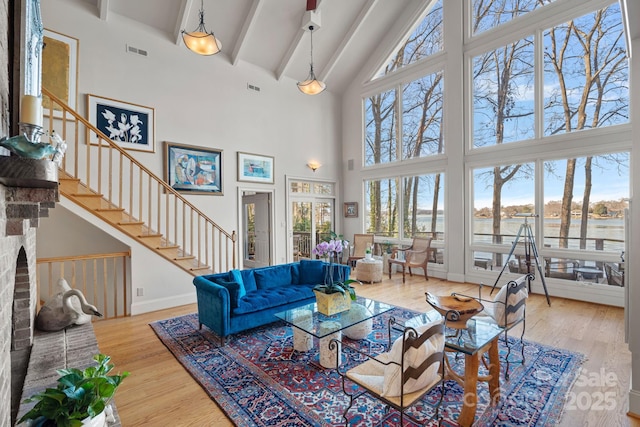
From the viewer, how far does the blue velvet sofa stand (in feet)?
10.6

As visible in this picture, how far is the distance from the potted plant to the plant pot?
76.5 inches

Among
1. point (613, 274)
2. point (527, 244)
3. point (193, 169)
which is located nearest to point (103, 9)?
point (193, 169)

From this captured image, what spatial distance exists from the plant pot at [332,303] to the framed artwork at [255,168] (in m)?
3.92

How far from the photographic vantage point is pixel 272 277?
13.8 ft

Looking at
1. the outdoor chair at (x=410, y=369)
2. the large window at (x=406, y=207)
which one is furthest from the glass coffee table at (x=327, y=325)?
the large window at (x=406, y=207)

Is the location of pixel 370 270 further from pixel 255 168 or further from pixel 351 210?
pixel 255 168

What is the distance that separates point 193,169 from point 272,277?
275 centimetres

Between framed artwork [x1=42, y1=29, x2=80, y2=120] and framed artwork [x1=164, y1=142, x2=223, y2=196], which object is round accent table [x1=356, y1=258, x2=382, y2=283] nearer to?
framed artwork [x1=164, y1=142, x2=223, y2=196]

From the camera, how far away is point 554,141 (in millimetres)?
4930

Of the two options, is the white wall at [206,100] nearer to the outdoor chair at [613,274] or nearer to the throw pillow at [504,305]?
the throw pillow at [504,305]

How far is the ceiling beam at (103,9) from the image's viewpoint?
4.56m

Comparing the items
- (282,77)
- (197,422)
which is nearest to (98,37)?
(282,77)

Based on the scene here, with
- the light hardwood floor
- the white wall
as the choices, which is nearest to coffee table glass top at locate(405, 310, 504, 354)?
the light hardwood floor

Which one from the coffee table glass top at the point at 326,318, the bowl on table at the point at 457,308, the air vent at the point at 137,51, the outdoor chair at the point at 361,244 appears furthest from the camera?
the outdoor chair at the point at 361,244
